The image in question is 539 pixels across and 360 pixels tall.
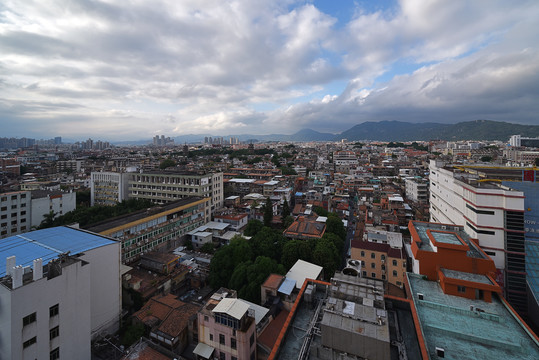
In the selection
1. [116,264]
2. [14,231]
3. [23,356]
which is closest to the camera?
[23,356]

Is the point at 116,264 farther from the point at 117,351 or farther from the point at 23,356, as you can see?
the point at 23,356

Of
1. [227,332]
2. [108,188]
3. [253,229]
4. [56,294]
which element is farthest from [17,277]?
[108,188]

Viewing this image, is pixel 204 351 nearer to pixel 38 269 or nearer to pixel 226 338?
pixel 226 338

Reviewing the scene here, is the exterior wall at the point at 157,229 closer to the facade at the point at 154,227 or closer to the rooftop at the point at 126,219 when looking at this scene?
the facade at the point at 154,227

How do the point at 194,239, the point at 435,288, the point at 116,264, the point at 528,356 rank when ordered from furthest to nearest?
1. the point at 194,239
2. the point at 116,264
3. the point at 435,288
4. the point at 528,356

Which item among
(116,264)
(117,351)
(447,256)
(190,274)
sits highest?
(447,256)

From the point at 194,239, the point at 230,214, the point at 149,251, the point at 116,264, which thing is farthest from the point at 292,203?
the point at 116,264

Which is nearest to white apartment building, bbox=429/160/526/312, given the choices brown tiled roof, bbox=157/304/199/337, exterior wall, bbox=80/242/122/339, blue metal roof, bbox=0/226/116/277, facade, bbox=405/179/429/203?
brown tiled roof, bbox=157/304/199/337

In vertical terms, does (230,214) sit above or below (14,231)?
above
